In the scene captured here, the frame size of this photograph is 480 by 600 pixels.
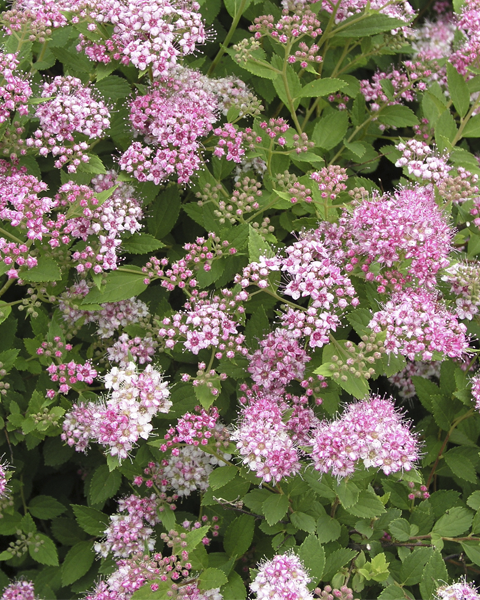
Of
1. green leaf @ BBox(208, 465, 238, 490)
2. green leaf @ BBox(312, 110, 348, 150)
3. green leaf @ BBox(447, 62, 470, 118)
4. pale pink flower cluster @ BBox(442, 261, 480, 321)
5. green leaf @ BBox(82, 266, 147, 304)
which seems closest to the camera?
green leaf @ BBox(208, 465, 238, 490)

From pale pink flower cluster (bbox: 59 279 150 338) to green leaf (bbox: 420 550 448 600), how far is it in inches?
62.7

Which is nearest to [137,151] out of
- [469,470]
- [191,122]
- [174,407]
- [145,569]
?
[191,122]

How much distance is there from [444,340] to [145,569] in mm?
1467

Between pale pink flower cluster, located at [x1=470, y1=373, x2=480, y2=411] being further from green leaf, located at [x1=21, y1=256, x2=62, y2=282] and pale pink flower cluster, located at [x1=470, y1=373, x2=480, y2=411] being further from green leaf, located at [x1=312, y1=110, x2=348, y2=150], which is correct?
green leaf, located at [x1=21, y1=256, x2=62, y2=282]

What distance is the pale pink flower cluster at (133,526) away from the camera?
2666mm

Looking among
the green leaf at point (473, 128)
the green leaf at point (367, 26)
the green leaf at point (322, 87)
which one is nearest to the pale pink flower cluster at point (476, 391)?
the green leaf at point (473, 128)

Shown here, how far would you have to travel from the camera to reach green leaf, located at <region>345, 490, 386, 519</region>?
2.34 m

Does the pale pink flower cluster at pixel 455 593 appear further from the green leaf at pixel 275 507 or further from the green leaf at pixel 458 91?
the green leaf at pixel 458 91

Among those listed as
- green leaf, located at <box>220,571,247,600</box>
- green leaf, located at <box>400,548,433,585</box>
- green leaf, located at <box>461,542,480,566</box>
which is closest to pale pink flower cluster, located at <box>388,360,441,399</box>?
green leaf, located at <box>461,542,480,566</box>

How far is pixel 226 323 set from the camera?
244cm

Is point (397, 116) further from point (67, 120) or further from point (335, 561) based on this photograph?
point (335, 561)

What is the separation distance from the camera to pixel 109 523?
2.86 meters

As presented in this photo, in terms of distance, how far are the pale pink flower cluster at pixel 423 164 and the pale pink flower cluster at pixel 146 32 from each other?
1.08 metres

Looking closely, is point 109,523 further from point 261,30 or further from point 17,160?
point 261,30
